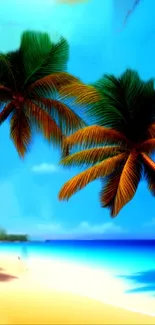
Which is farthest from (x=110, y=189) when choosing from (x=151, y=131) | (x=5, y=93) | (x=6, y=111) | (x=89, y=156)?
(x=5, y=93)

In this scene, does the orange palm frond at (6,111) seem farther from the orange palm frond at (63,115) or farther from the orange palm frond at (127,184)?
the orange palm frond at (127,184)

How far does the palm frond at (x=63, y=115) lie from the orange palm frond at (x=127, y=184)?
1.38m

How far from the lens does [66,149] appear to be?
929 cm

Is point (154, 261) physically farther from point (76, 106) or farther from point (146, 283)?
point (76, 106)

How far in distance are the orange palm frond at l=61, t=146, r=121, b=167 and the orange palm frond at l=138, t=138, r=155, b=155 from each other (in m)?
0.54

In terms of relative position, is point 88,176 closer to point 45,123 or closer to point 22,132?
point 45,123

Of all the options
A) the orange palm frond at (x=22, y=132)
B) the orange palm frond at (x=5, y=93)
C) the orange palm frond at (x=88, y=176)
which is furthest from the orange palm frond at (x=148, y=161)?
the orange palm frond at (x=5, y=93)

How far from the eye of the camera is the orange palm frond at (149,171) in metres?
8.78

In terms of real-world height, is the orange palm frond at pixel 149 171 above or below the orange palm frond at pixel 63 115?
below

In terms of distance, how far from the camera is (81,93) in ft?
28.6

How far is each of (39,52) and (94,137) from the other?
223 cm

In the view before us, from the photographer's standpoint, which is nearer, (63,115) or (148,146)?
(148,146)

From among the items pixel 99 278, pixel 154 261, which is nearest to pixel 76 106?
pixel 99 278

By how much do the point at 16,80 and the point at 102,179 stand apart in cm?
286
